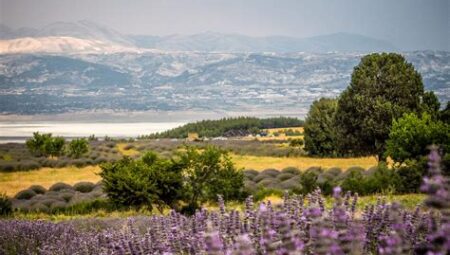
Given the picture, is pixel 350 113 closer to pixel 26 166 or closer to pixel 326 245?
pixel 26 166

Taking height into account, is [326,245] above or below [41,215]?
above

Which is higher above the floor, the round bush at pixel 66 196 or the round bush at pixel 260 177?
the round bush at pixel 260 177

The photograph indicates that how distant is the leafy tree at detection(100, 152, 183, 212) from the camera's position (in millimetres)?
22922

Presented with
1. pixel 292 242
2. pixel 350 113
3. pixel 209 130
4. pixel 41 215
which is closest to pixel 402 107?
pixel 350 113

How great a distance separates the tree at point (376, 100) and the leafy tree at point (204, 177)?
19409 millimetres

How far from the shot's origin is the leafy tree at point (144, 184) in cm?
2292

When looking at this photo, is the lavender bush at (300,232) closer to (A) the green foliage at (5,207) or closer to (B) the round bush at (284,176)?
(A) the green foliage at (5,207)

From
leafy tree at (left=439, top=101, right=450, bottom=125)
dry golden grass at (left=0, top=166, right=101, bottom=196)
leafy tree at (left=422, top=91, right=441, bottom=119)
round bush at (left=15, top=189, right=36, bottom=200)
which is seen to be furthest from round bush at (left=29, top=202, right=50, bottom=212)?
leafy tree at (left=439, top=101, right=450, bottom=125)

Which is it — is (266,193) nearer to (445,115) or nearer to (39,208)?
(39,208)

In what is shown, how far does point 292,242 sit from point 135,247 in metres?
3.08

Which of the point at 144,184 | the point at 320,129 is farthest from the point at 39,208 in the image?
A: the point at 320,129

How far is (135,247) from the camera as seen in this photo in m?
6.29

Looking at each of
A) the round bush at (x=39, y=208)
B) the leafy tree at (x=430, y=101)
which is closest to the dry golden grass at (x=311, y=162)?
the leafy tree at (x=430, y=101)

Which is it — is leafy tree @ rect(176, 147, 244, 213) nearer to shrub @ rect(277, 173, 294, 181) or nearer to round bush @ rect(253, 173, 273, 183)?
shrub @ rect(277, 173, 294, 181)
